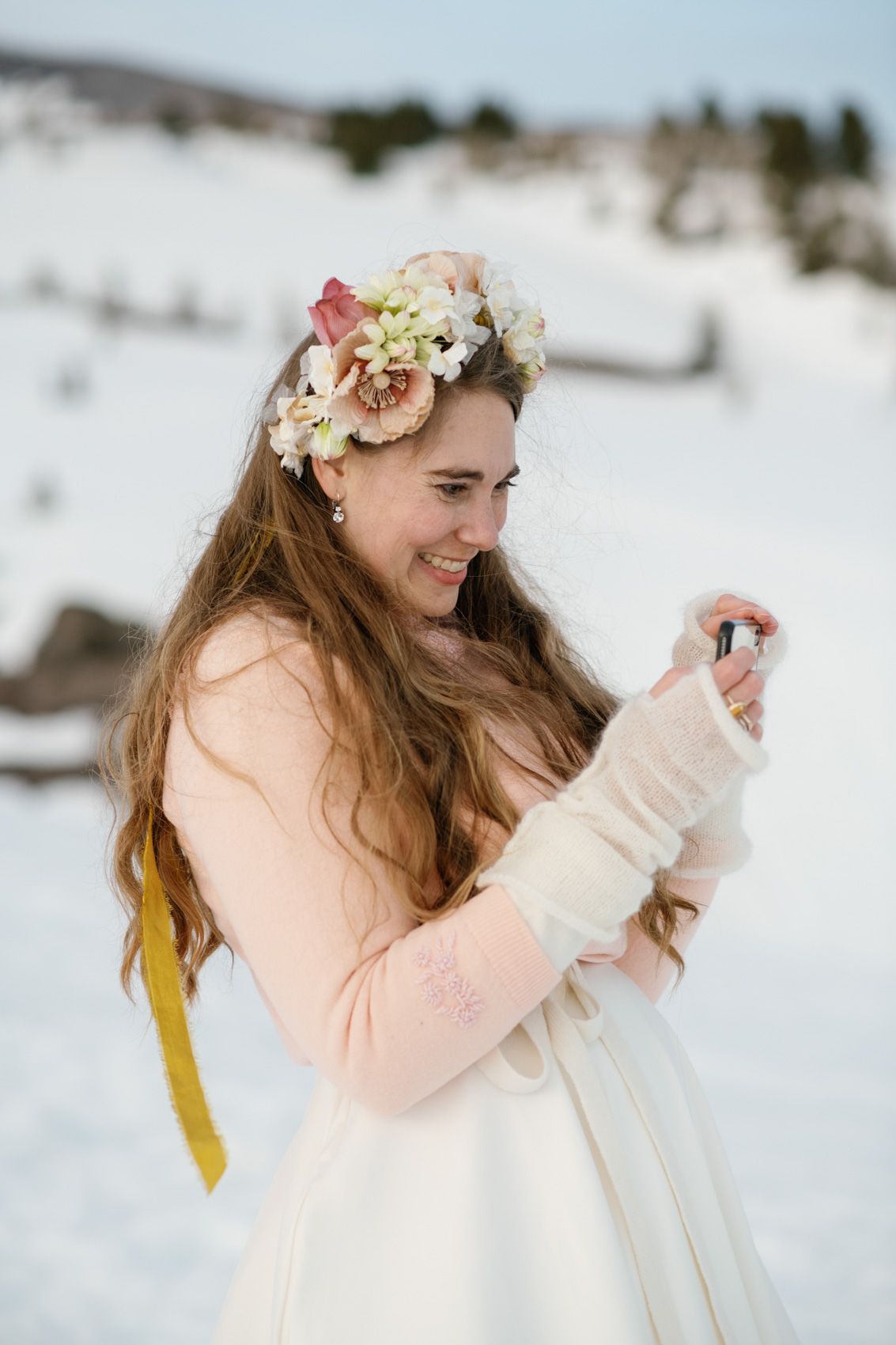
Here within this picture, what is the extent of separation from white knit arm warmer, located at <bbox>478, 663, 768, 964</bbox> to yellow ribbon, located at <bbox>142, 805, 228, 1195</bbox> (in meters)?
0.41

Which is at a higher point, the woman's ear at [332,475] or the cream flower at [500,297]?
the cream flower at [500,297]

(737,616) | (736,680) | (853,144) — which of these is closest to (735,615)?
(737,616)

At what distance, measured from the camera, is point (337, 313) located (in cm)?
132

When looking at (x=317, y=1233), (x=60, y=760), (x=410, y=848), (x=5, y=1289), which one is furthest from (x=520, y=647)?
(x=60, y=760)

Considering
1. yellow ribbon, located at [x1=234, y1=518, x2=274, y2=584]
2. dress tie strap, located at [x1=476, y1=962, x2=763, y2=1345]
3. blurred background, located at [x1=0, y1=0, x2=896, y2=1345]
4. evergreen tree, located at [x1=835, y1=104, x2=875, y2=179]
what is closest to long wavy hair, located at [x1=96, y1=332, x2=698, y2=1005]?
yellow ribbon, located at [x1=234, y1=518, x2=274, y2=584]

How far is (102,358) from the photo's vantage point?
480 cm

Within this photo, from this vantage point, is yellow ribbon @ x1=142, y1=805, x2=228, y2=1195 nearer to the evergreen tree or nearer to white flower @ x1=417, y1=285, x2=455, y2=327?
white flower @ x1=417, y1=285, x2=455, y2=327

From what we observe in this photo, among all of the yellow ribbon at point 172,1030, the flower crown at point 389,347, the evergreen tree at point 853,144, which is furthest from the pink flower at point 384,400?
the evergreen tree at point 853,144

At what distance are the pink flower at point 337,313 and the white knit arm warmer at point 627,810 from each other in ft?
1.57

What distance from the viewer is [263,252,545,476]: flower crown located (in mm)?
1263

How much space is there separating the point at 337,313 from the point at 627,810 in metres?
0.58

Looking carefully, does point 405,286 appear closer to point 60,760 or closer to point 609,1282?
point 609,1282

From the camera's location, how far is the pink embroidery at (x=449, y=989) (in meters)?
1.06

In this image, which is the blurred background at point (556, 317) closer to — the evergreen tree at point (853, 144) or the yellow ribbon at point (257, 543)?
the evergreen tree at point (853, 144)
